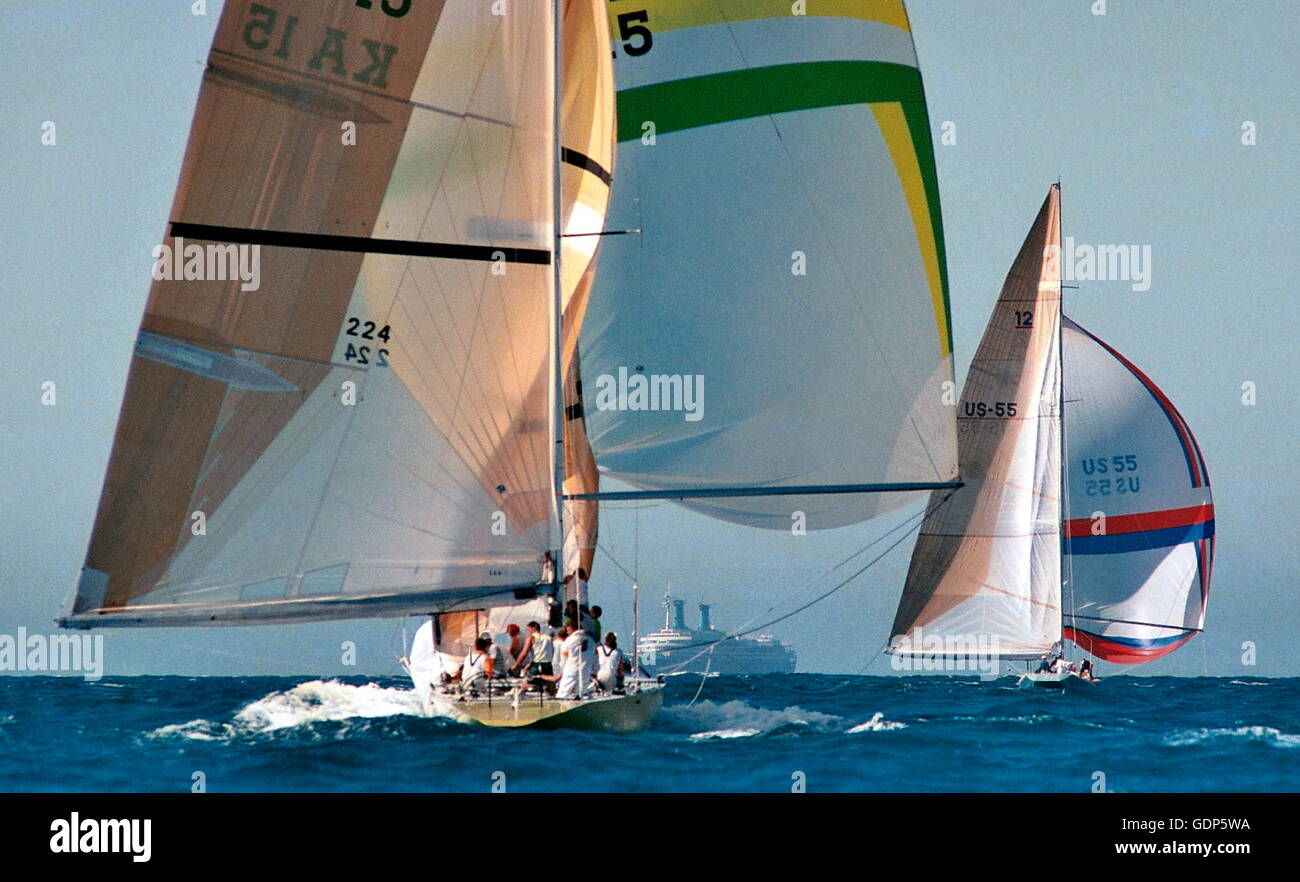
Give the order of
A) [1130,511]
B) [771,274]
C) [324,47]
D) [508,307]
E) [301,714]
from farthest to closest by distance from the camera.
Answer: [1130,511], [301,714], [771,274], [508,307], [324,47]

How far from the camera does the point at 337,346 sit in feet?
62.0

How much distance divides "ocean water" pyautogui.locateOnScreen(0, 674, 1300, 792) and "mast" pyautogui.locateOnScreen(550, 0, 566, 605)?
2638 mm

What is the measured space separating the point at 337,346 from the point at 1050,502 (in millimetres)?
22554

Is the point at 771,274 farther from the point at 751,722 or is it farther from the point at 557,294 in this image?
the point at 751,722

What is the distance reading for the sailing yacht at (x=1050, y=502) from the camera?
36.7 m

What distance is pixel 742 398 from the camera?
2106cm

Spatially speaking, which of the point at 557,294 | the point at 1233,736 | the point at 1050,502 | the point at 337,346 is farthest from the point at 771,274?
the point at 1050,502

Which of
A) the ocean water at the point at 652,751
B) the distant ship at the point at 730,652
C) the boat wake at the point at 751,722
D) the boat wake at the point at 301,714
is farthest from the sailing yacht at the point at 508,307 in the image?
the distant ship at the point at 730,652

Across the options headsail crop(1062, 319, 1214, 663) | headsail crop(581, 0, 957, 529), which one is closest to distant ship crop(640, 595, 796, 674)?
headsail crop(1062, 319, 1214, 663)

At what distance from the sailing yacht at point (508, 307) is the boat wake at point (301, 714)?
5.06 ft

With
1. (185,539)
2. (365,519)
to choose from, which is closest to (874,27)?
(365,519)

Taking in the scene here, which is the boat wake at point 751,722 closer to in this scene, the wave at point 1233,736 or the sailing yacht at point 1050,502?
the wave at point 1233,736

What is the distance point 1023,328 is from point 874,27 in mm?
16388

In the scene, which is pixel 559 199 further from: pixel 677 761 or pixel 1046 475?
pixel 1046 475
